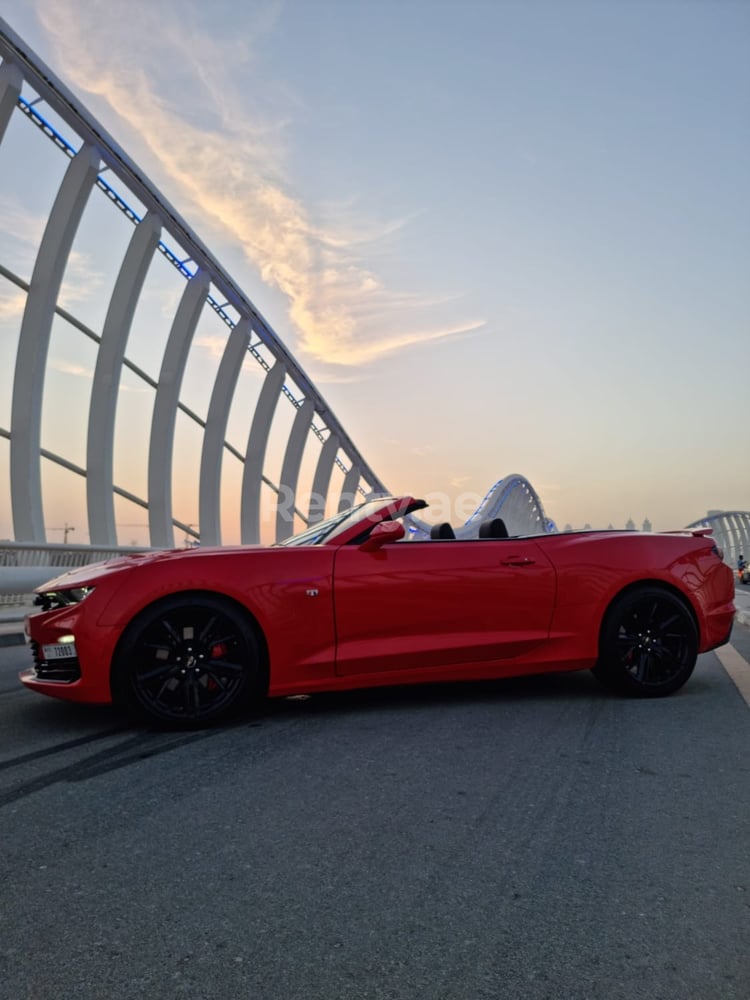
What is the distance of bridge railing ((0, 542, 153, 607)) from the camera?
10.2m

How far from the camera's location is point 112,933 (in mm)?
1921

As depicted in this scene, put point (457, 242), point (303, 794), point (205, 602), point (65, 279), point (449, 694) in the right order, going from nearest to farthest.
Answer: point (303, 794) → point (205, 602) → point (449, 694) → point (457, 242) → point (65, 279)

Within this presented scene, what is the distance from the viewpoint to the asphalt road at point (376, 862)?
5.75 ft

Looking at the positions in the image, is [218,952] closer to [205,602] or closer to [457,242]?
[205,602]

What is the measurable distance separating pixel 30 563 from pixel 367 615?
8157mm

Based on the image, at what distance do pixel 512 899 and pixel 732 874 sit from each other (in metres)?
0.71

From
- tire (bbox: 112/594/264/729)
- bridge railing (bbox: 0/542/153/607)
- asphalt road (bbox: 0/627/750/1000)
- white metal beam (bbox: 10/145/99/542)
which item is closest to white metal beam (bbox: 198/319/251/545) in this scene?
white metal beam (bbox: 10/145/99/542)

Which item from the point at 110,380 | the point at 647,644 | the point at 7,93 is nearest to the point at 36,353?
the point at 110,380

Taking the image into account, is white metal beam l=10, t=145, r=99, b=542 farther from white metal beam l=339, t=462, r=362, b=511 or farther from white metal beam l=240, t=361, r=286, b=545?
white metal beam l=339, t=462, r=362, b=511

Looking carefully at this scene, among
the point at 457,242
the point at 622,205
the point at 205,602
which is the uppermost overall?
the point at 622,205

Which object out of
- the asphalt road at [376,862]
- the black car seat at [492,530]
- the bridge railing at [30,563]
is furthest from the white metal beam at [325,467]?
the asphalt road at [376,862]

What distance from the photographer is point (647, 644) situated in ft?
17.0

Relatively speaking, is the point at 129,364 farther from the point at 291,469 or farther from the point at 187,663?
the point at 187,663

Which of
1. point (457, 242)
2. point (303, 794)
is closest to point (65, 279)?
point (457, 242)
